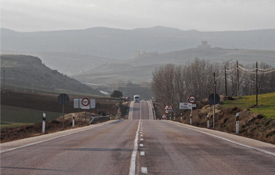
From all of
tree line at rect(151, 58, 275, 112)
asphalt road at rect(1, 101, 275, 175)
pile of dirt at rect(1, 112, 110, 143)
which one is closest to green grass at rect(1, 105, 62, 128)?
pile of dirt at rect(1, 112, 110, 143)

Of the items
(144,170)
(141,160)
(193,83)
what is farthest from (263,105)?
(193,83)

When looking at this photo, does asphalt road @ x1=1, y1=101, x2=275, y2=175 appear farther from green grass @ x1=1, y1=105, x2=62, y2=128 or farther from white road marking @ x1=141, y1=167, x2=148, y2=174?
green grass @ x1=1, y1=105, x2=62, y2=128

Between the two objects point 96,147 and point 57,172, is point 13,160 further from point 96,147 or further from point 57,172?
point 96,147

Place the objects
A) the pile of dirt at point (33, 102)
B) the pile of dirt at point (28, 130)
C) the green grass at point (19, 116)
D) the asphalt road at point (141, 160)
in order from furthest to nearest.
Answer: the pile of dirt at point (33, 102)
the green grass at point (19, 116)
the pile of dirt at point (28, 130)
the asphalt road at point (141, 160)

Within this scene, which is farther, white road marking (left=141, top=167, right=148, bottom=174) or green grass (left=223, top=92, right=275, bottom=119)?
green grass (left=223, top=92, right=275, bottom=119)

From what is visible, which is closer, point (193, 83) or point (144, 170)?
point (144, 170)

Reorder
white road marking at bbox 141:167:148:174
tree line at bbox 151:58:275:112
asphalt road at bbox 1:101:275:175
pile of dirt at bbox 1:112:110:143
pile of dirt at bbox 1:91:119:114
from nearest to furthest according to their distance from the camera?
white road marking at bbox 141:167:148:174 → asphalt road at bbox 1:101:275:175 → pile of dirt at bbox 1:112:110:143 → pile of dirt at bbox 1:91:119:114 → tree line at bbox 151:58:275:112

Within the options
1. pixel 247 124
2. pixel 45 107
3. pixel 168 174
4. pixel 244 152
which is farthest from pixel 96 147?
→ pixel 45 107

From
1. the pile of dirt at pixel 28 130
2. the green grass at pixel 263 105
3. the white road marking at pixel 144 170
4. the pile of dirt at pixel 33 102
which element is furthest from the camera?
the pile of dirt at pixel 33 102

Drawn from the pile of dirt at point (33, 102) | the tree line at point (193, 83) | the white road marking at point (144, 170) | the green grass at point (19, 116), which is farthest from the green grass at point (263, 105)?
the tree line at point (193, 83)

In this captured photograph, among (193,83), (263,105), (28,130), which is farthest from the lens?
(193,83)

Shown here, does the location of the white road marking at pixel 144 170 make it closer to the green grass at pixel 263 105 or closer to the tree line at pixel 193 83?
the green grass at pixel 263 105

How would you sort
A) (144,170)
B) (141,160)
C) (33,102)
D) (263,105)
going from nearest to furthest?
1. (144,170)
2. (141,160)
3. (263,105)
4. (33,102)

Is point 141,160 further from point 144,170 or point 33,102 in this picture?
point 33,102
